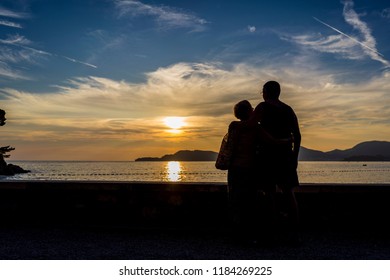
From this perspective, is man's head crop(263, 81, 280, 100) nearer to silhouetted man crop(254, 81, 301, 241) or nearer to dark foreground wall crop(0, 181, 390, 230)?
silhouetted man crop(254, 81, 301, 241)

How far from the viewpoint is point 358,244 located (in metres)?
5.53

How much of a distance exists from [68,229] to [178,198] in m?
1.84

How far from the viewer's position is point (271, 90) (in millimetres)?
5348

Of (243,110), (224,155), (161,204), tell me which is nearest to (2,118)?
(161,204)

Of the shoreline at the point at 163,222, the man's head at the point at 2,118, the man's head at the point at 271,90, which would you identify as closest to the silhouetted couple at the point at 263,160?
the man's head at the point at 271,90

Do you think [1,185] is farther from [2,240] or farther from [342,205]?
[342,205]

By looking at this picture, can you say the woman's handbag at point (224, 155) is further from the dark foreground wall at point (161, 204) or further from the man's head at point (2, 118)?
the man's head at point (2, 118)

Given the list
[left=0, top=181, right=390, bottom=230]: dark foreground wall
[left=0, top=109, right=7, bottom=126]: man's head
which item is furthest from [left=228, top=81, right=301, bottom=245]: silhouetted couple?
[left=0, top=109, right=7, bottom=126]: man's head

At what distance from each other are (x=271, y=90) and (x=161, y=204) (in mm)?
2725

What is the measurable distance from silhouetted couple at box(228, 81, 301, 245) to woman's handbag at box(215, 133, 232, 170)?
0.04m

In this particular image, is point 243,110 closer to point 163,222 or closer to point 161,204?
point 161,204

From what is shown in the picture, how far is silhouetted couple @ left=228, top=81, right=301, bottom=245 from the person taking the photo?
523cm

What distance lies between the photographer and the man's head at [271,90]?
17.5ft
